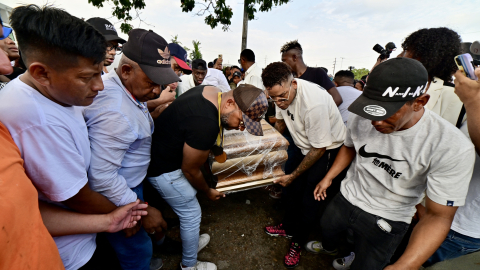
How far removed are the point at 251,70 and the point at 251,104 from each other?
342 centimetres

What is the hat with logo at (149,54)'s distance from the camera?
4.49ft

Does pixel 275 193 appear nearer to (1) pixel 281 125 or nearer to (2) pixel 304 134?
(1) pixel 281 125

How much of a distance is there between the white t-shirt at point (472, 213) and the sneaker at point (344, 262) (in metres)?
1.21

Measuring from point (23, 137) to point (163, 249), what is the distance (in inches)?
83.0

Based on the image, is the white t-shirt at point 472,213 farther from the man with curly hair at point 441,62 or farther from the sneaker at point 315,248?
the sneaker at point 315,248

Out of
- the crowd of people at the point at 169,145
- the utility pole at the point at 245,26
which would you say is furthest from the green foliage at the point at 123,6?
the crowd of people at the point at 169,145

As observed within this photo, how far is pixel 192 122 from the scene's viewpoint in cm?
146

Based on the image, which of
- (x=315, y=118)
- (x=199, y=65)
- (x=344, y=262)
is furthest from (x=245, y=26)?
(x=344, y=262)

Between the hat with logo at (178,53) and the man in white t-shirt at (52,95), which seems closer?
the man in white t-shirt at (52,95)

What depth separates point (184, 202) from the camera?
1.83 m

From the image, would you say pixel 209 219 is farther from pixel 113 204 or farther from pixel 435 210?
pixel 435 210

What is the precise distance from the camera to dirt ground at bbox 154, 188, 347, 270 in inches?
92.4

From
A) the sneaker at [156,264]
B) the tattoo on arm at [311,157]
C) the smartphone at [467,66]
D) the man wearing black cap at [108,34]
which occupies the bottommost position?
the sneaker at [156,264]

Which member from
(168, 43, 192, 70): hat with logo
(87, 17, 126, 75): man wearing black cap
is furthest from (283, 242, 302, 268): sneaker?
(87, 17, 126, 75): man wearing black cap
